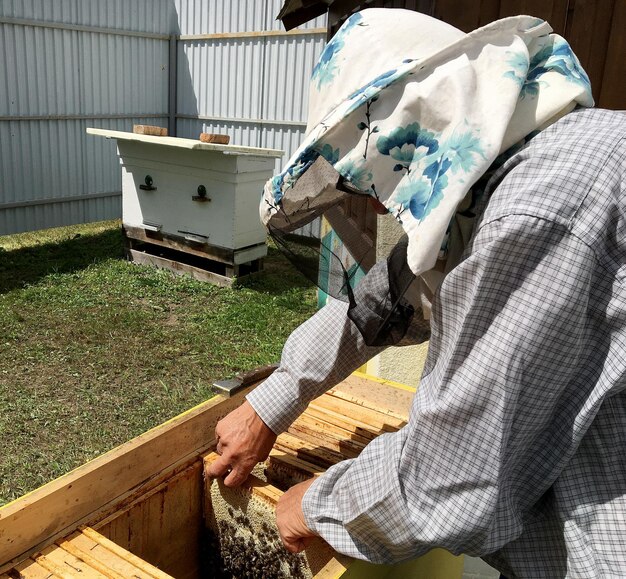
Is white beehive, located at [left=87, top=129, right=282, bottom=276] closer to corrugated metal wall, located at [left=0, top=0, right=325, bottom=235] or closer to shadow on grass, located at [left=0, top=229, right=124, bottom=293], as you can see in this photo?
shadow on grass, located at [left=0, top=229, right=124, bottom=293]

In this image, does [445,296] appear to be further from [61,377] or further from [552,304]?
[61,377]

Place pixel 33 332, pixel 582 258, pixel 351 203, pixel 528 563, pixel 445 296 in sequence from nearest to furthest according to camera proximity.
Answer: pixel 582 258 < pixel 445 296 < pixel 528 563 < pixel 351 203 < pixel 33 332

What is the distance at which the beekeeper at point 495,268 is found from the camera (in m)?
0.82

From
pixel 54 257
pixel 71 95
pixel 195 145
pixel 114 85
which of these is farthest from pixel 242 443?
pixel 114 85

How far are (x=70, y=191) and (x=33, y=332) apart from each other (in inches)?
153

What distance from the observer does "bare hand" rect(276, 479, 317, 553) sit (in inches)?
48.8

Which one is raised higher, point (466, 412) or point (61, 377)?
point (466, 412)

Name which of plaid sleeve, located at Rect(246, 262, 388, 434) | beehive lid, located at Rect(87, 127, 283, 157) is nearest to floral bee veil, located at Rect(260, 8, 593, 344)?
plaid sleeve, located at Rect(246, 262, 388, 434)

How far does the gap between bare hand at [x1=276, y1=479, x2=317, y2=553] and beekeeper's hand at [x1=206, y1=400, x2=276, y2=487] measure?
235mm

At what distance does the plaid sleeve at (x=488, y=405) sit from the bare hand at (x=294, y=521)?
18cm

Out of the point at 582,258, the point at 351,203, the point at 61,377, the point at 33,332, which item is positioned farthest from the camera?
the point at 33,332

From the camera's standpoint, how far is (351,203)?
1166 millimetres

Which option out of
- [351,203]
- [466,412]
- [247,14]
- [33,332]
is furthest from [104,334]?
[247,14]

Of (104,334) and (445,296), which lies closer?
(445,296)
